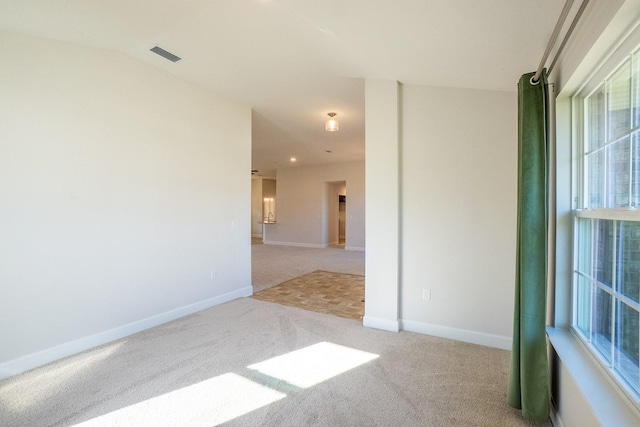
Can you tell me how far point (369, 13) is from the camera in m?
1.91

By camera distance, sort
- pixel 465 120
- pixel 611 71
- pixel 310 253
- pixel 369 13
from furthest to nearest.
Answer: pixel 310 253 < pixel 465 120 < pixel 369 13 < pixel 611 71

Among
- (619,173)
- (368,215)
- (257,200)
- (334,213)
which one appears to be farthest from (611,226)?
(257,200)

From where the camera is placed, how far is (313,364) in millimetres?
2354

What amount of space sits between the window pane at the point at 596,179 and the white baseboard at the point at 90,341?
3771 mm

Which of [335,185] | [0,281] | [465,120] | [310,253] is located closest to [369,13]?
[465,120]

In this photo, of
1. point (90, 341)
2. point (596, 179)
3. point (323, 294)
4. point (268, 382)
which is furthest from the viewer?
point (323, 294)

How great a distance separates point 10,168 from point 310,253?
6.62 m

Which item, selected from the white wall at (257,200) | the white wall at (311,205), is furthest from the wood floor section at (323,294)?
the white wall at (257,200)

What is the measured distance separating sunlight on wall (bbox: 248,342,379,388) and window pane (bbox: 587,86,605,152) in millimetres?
2073

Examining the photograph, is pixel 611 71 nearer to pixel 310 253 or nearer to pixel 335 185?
pixel 310 253

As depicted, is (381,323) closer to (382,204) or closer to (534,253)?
(382,204)

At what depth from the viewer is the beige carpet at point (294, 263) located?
5.45 metres

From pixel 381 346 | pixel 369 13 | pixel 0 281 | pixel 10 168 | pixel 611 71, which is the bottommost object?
pixel 381 346

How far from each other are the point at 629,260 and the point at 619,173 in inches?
15.5
